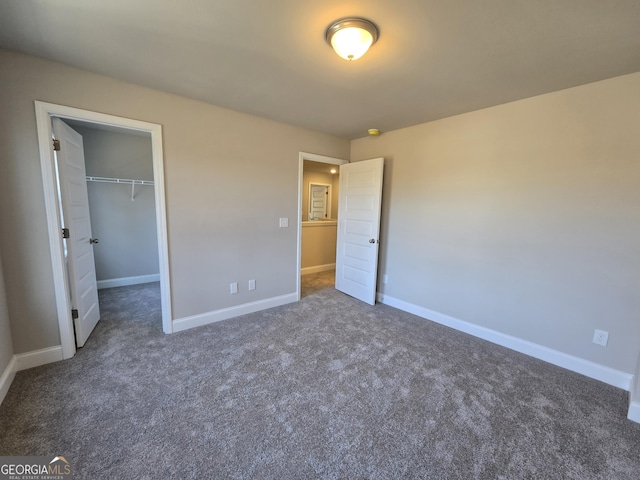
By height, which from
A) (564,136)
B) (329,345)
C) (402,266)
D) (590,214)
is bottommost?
(329,345)

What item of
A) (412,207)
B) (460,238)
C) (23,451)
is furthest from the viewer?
(412,207)

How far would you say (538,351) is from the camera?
8.02 ft

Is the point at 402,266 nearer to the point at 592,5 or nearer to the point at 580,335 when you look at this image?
the point at 580,335

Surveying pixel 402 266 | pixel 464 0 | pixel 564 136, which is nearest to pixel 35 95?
pixel 464 0

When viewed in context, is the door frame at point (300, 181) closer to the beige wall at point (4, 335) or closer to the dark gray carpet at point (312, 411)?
the dark gray carpet at point (312, 411)

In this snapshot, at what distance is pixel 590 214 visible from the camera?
214 cm

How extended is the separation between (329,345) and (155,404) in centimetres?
148

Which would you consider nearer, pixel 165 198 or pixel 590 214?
pixel 590 214

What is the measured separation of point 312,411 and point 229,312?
68.6 inches

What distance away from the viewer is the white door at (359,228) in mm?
3518

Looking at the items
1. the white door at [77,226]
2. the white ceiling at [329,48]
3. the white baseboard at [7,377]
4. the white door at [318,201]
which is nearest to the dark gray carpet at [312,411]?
the white baseboard at [7,377]

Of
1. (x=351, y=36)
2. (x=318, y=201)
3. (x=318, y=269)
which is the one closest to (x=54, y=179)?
(x=351, y=36)

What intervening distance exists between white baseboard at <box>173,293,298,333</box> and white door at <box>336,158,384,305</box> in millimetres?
926

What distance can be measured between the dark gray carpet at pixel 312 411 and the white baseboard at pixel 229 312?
172mm
